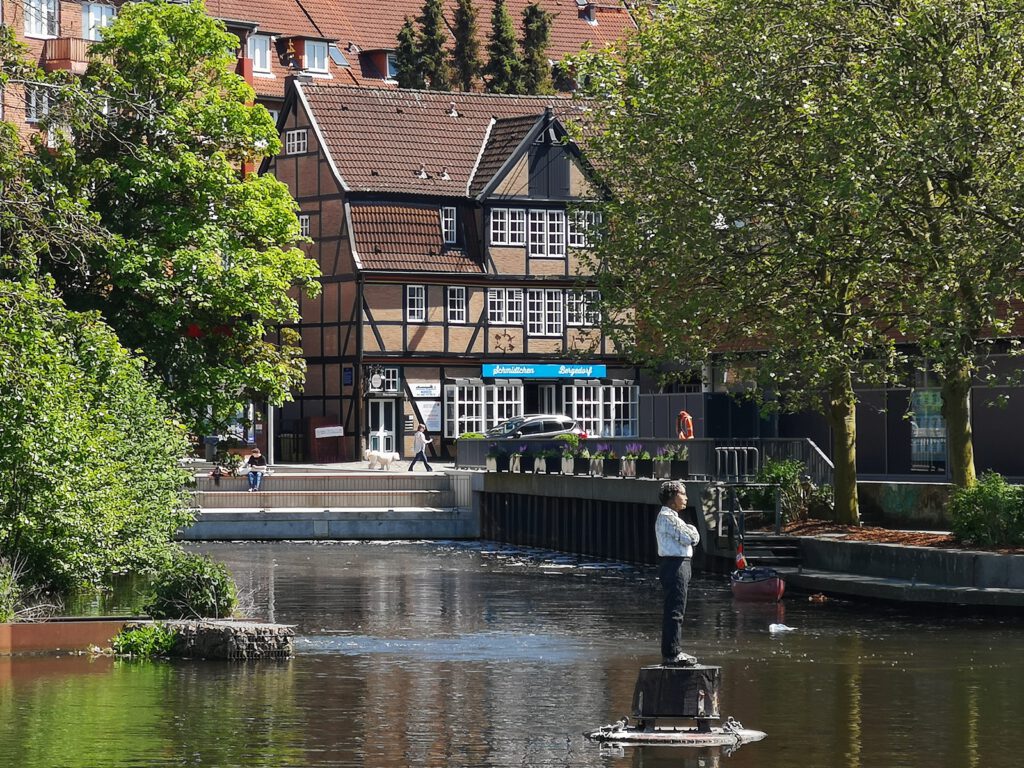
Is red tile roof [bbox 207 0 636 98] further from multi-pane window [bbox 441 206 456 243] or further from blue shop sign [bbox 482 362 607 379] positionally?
blue shop sign [bbox 482 362 607 379]

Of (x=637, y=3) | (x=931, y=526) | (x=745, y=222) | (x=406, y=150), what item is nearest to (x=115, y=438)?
(x=745, y=222)

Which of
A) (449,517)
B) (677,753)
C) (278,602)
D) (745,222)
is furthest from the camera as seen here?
(449,517)

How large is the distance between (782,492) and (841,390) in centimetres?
276

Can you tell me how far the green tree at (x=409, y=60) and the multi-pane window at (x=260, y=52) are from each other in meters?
5.76

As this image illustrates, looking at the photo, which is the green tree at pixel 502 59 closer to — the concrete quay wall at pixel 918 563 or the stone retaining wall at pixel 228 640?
the concrete quay wall at pixel 918 563

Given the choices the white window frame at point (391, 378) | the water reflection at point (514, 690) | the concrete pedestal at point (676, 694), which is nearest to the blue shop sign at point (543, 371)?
the white window frame at point (391, 378)

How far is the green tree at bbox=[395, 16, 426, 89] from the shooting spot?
295 ft

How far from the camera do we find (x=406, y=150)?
7325 cm

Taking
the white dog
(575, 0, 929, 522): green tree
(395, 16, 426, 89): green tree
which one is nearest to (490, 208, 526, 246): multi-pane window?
the white dog

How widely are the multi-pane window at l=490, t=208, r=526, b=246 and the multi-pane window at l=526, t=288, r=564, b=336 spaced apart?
1912 millimetres

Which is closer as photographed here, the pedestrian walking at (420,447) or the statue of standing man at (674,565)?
the statue of standing man at (674,565)

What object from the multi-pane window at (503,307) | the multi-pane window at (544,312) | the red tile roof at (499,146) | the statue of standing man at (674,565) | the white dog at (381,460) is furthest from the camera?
the multi-pane window at (544,312)

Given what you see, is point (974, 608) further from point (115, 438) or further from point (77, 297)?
point (77, 297)

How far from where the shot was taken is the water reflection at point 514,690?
56.5 feet
